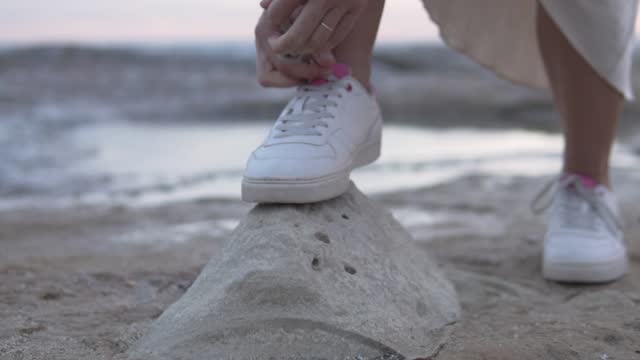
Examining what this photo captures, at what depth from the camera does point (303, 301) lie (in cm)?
152

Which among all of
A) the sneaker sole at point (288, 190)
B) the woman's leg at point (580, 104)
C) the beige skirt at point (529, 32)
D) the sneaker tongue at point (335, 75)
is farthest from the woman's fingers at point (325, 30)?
the woman's leg at point (580, 104)

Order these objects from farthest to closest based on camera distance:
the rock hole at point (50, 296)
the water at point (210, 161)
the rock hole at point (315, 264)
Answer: the water at point (210, 161) < the rock hole at point (50, 296) < the rock hole at point (315, 264)

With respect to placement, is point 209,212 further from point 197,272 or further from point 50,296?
point 50,296

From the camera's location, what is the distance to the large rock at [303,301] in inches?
57.7

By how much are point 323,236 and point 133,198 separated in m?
2.29

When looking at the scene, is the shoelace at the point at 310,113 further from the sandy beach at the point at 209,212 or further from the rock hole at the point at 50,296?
the rock hole at the point at 50,296

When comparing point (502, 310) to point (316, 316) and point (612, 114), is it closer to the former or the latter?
point (316, 316)

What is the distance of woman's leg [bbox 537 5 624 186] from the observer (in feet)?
7.45

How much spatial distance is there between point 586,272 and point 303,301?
96cm

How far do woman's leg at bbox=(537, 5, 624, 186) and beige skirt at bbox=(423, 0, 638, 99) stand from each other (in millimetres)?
62

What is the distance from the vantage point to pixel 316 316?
4.93 feet

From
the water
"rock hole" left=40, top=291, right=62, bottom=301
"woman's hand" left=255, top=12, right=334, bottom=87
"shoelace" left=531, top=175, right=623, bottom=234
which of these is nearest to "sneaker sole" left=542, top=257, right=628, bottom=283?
"shoelace" left=531, top=175, right=623, bottom=234

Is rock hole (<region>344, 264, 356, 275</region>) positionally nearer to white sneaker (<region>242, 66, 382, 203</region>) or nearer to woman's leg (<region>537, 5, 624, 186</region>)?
→ white sneaker (<region>242, 66, 382, 203</region>)

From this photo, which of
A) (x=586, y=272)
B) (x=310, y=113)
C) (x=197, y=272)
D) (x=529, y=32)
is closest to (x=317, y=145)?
(x=310, y=113)
